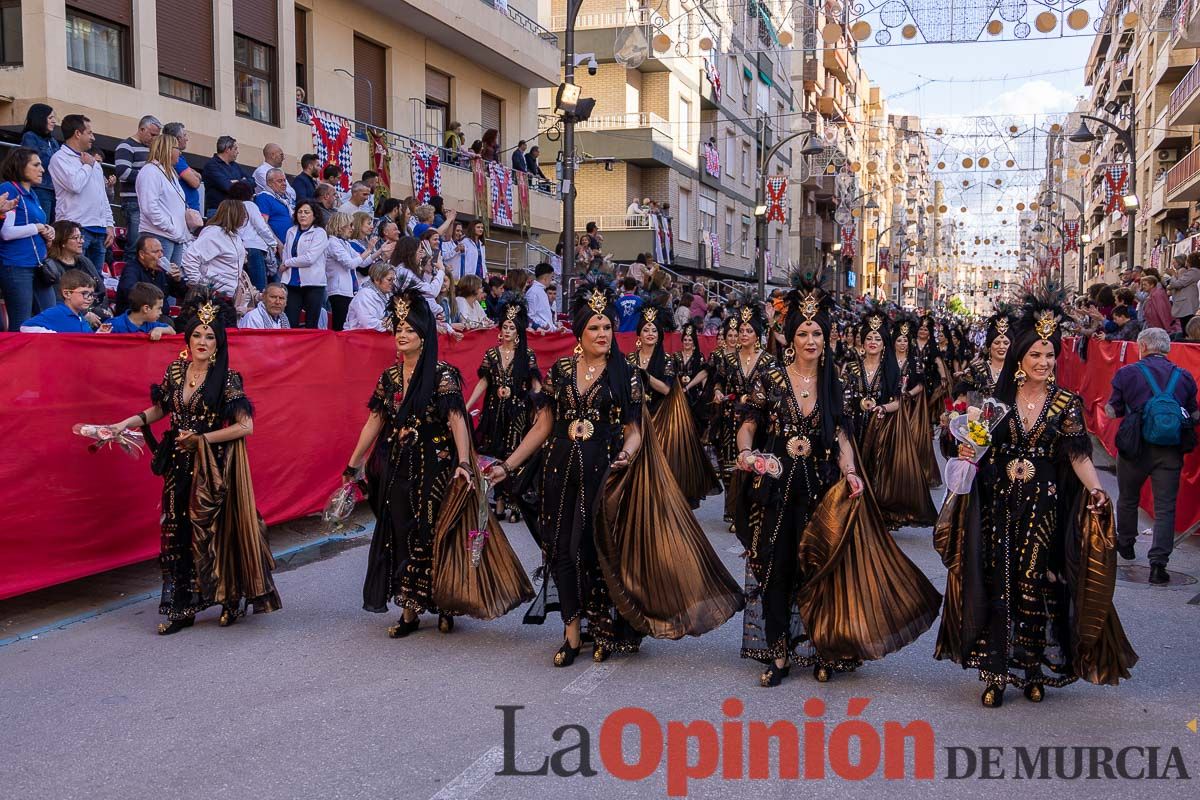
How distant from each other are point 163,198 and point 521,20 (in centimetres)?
1592

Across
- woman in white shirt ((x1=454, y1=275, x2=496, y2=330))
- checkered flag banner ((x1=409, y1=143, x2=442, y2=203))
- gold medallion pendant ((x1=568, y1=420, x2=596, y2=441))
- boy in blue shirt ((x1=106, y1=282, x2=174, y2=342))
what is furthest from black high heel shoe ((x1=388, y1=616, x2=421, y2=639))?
checkered flag banner ((x1=409, y1=143, x2=442, y2=203))

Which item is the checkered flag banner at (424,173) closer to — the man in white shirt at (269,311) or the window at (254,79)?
the window at (254,79)

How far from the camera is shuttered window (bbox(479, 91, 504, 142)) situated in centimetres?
2433

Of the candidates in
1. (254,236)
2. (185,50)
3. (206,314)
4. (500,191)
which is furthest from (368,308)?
(500,191)

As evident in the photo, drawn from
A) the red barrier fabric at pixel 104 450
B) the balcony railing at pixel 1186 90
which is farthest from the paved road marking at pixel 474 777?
the balcony railing at pixel 1186 90

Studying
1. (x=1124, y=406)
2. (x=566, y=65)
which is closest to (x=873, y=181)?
(x=566, y=65)

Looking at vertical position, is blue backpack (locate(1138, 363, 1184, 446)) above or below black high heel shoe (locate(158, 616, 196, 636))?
above

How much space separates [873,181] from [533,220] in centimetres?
6313

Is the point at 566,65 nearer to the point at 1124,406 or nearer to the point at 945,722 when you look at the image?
the point at 1124,406

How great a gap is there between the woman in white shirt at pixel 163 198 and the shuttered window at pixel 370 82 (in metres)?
9.42

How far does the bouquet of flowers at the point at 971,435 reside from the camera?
532 centimetres

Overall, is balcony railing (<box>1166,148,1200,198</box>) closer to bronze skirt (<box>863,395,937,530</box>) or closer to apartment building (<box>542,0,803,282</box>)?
apartment building (<box>542,0,803,282</box>)

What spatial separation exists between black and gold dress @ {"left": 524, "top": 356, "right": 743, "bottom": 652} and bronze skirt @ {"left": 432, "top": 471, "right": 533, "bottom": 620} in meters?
0.30

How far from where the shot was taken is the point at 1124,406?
28.0 ft
